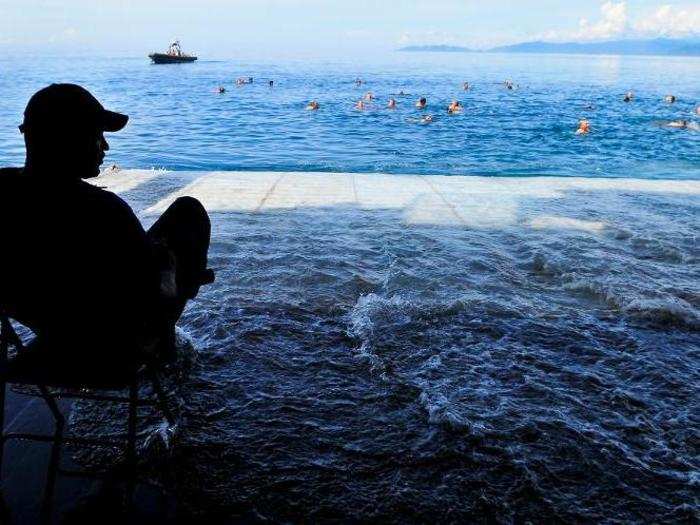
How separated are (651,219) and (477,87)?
4064cm

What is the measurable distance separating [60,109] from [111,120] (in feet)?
0.57

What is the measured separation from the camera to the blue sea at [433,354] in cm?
247

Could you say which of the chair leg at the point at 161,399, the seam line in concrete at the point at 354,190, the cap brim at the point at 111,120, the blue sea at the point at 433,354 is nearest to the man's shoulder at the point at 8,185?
the cap brim at the point at 111,120

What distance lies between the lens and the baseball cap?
1870 mm

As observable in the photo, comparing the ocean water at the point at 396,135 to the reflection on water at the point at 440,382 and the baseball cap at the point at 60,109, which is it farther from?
the baseball cap at the point at 60,109

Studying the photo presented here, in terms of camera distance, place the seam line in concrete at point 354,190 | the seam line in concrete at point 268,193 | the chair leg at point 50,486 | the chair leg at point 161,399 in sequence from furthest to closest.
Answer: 1. the seam line in concrete at point 354,190
2. the seam line in concrete at point 268,193
3. the chair leg at point 161,399
4. the chair leg at point 50,486

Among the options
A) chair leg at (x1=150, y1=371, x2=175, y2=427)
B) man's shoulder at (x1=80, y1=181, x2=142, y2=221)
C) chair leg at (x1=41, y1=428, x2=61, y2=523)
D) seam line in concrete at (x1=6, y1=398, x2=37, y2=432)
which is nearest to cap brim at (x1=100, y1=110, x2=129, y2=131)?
man's shoulder at (x1=80, y1=181, x2=142, y2=221)

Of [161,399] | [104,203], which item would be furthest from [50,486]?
[104,203]

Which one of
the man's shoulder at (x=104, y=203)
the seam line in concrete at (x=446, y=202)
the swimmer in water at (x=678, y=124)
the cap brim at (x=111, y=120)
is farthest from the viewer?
the swimmer in water at (x=678, y=124)

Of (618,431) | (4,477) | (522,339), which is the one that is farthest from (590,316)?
(4,477)

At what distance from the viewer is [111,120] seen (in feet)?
6.58

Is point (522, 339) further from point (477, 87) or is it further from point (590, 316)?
point (477, 87)

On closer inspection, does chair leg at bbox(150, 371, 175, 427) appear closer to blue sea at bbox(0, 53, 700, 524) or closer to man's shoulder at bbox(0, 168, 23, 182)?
blue sea at bbox(0, 53, 700, 524)

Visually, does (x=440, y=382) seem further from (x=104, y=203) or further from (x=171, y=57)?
(x=171, y=57)
